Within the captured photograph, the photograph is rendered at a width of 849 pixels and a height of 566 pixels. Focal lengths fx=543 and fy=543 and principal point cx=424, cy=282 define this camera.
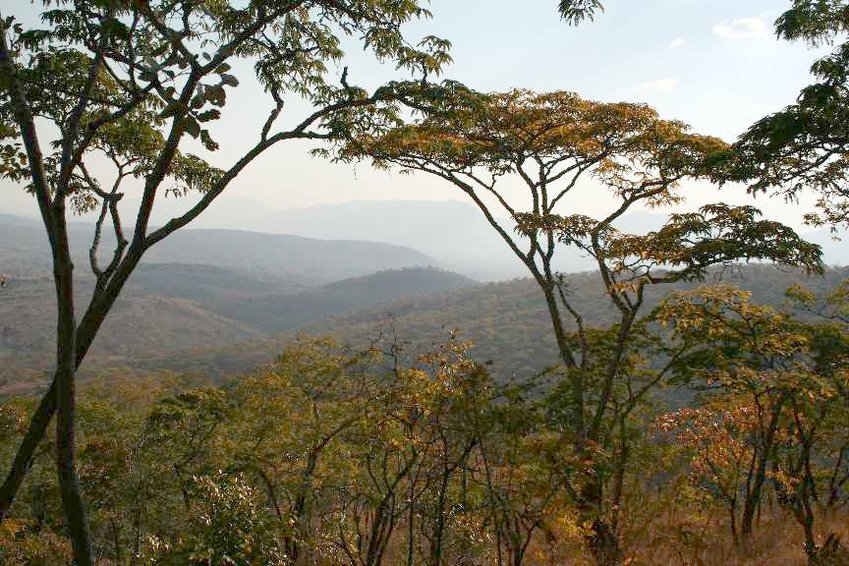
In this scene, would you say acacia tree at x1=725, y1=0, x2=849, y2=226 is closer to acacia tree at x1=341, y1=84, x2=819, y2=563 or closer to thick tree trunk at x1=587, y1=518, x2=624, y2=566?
acacia tree at x1=341, y1=84, x2=819, y2=563

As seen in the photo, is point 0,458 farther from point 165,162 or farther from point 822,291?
point 822,291

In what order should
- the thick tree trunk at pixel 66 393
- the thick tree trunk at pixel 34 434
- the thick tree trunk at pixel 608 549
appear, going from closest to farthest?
the thick tree trunk at pixel 66 393 → the thick tree trunk at pixel 34 434 → the thick tree trunk at pixel 608 549

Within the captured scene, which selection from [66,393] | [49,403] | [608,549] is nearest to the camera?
[66,393]

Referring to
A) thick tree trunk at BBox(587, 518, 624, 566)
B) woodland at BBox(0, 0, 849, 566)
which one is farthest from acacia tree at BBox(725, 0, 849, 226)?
thick tree trunk at BBox(587, 518, 624, 566)

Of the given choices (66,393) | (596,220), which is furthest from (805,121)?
(66,393)

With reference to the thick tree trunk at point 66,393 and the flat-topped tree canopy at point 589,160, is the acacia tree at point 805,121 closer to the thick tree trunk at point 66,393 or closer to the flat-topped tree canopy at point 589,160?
the flat-topped tree canopy at point 589,160

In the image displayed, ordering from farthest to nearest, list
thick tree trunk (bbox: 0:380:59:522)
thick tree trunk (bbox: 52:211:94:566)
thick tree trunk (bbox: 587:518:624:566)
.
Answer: thick tree trunk (bbox: 587:518:624:566) < thick tree trunk (bbox: 0:380:59:522) < thick tree trunk (bbox: 52:211:94:566)

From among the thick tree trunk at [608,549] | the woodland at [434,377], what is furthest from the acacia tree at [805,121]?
the thick tree trunk at [608,549]

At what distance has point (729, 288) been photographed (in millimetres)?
8047

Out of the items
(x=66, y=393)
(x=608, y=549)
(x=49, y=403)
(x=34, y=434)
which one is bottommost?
(x=608, y=549)

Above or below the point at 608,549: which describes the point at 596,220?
above

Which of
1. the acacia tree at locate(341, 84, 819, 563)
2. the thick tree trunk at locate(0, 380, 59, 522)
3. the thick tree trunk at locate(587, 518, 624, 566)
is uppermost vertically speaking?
the acacia tree at locate(341, 84, 819, 563)

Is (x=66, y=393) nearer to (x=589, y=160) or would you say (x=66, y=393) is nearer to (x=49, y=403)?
(x=49, y=403)

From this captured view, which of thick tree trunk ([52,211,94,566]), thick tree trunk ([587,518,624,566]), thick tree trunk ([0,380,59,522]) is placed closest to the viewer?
thick tree trunk ([52,211,94,566])
